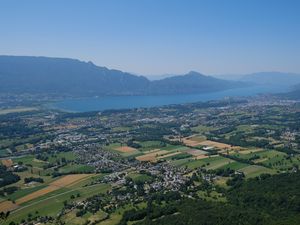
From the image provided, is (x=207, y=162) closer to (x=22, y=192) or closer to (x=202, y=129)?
(x=22, y=192)

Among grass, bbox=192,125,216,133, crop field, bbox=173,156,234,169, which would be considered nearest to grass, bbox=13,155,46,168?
crop field, bbox=173,156,234,169

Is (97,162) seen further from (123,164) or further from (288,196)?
(288,196)

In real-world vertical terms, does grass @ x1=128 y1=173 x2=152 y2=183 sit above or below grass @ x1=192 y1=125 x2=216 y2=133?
below

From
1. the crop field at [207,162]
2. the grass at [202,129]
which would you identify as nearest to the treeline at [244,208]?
the crop field at [207,162]

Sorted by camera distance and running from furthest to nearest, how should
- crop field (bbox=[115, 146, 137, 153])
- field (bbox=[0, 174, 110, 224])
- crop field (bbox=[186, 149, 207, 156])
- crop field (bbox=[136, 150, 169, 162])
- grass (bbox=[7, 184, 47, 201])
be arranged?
crop field (bbox=[115, 146, 137, 153]) → crop field (bbox=[186, 149, 207, 156]) → crop field (bbox=[136, 150, 169, 162]) → grass (bbox=[7, 184, 47, 201]) → field (bbox=[0, 174, 110, 224])

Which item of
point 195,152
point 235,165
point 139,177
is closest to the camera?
point 139,177

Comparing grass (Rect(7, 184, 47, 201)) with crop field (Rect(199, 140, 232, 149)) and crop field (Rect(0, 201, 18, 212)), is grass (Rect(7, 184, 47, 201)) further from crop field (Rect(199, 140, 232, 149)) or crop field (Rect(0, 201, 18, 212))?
crop field (Rect(199, 140, 232, 149))

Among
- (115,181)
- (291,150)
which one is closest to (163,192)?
(115,181)

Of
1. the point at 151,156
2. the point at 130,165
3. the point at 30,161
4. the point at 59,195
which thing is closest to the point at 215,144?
the point at 151,156

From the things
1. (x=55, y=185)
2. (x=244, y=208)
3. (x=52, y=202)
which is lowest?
(x=52, y=202)

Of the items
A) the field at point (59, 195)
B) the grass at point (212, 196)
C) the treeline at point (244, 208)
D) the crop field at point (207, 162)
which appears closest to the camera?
the treeline at point (244, 208)

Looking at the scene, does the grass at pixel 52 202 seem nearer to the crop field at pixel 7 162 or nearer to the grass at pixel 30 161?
the grass at pixel 30 161
